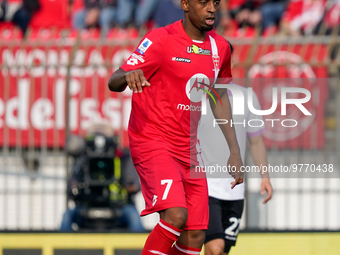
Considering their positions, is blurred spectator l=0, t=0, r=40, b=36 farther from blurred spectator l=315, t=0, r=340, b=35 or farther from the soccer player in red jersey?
the soccer player in red jersey

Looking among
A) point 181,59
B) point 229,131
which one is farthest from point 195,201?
point 181,59

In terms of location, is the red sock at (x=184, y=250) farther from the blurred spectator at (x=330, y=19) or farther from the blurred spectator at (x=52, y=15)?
the blurred spectator at (x=52, y=15)

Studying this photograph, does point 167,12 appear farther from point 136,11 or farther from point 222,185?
point 222,185

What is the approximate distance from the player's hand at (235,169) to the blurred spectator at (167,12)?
6050mm

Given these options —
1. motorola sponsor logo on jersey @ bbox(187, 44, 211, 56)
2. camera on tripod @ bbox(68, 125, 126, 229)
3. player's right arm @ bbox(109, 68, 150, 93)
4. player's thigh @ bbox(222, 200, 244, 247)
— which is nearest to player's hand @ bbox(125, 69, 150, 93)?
player's right arm @ bbox(109, 68, 150, 93)

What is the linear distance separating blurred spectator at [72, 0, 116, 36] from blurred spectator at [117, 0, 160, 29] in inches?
6.0

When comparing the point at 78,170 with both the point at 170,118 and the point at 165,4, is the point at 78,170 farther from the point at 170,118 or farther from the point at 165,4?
the point at 165,4

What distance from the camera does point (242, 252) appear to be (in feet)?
21.8

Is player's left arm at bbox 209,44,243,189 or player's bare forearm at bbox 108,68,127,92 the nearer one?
player's bare forearm at bbox 108,68,127,92

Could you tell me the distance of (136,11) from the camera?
10.7 metres

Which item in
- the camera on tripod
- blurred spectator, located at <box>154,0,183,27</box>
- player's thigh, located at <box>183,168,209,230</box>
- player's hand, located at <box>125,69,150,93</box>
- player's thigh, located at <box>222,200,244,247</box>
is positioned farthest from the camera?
blurred spectator, located at <box>154,0,183,27</box>

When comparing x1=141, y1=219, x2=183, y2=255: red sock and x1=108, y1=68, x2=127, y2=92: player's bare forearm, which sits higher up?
x1=108, y1=68, x2=127, y2=92: player's bare forearm

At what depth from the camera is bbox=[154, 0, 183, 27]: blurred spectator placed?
33.2 feet

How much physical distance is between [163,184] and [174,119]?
0.50 metres
